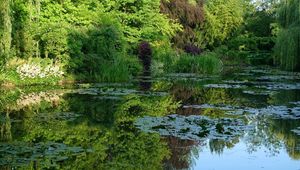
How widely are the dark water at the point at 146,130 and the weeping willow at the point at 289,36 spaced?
1161 cm

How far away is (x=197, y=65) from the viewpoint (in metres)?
25.6

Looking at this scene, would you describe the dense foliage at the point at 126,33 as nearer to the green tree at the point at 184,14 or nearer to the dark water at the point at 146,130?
the green tree at the point at 184,14

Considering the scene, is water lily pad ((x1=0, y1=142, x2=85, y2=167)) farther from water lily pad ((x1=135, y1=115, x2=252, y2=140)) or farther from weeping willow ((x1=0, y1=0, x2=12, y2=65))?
weeping willow ((x1=0, y1=0, x2=12, y2=65))

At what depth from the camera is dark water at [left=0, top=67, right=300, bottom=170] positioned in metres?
6.73

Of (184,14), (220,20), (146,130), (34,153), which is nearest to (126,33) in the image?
(184,14)

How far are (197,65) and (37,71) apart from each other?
35.8 ft

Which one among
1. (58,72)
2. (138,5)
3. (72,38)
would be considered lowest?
(58,72)

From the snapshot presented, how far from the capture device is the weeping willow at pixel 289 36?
25.9 metres

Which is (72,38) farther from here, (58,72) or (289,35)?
(289,35)

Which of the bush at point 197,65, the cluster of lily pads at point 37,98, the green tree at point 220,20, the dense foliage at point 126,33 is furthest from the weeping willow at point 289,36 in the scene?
the cluster of lily pads at point 37,98

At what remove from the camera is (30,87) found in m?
16.1

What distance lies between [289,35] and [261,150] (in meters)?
19.8

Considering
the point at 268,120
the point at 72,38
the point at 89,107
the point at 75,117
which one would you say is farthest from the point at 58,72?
the point at 268,120

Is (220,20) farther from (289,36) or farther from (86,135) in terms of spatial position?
(86,135)
